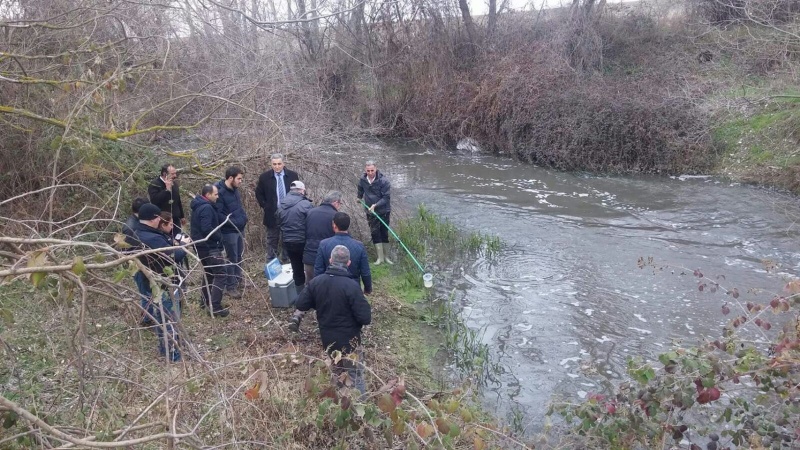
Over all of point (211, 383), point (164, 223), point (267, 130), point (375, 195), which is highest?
point (267, 130)

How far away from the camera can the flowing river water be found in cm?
700

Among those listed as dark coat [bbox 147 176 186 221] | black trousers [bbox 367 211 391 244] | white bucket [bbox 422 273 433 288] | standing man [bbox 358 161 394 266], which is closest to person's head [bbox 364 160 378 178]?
standing man [bbox 358 161 394 266]

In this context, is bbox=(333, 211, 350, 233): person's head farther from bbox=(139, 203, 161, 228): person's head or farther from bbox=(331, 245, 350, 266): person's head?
bbox=(139, 203, 161, 228): person's head

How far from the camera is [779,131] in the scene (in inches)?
608

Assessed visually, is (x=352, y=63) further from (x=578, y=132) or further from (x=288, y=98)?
(x=288, y=98)

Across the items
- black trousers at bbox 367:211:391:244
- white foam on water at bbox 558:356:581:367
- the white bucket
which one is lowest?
white foam on water at bbox 558:356:581:367

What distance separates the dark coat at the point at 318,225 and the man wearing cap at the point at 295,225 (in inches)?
7.6

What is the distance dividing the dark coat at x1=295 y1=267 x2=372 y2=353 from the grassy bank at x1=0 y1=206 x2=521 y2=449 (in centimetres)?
32

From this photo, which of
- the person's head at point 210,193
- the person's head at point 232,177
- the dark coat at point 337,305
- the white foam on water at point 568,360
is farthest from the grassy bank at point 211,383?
the white foam on water at point 568,360

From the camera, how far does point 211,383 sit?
4.86m

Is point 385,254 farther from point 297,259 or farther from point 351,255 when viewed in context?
point 351,255

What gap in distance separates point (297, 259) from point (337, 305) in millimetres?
2072

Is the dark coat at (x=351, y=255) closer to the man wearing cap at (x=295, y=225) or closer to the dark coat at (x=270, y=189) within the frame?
the man wearing cap at (x=295, y=225)

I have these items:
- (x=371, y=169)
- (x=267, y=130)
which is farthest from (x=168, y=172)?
(x=371, y=169)
